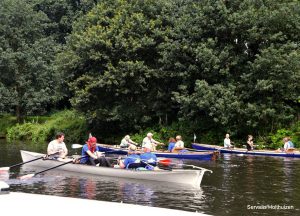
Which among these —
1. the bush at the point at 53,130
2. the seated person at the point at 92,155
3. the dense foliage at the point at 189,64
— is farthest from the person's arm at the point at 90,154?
the bush at the point at 53,130

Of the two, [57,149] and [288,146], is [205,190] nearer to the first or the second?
[57,149]

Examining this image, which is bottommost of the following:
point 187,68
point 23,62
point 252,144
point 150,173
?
point 150,173

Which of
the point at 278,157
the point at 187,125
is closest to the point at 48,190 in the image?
the point at 278,157

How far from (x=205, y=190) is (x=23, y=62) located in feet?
135

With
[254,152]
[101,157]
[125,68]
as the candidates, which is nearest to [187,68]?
[125,68]

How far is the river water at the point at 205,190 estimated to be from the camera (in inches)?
528

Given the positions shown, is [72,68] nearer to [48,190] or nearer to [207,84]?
[207,84]

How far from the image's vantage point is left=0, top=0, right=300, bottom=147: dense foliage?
105ft

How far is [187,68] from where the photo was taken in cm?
3503

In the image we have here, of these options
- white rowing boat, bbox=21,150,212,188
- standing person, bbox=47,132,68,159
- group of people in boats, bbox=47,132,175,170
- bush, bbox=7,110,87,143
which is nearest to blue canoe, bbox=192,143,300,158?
group of people in boats, bbox=47,132,175,170

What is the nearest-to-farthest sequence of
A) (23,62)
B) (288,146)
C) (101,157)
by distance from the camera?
(101,157)
(288,146)
(23,62)

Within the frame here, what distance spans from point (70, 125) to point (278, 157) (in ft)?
74.8

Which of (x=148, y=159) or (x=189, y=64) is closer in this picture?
(x=148, y=159)

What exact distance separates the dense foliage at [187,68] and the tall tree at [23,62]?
27.7 ft
